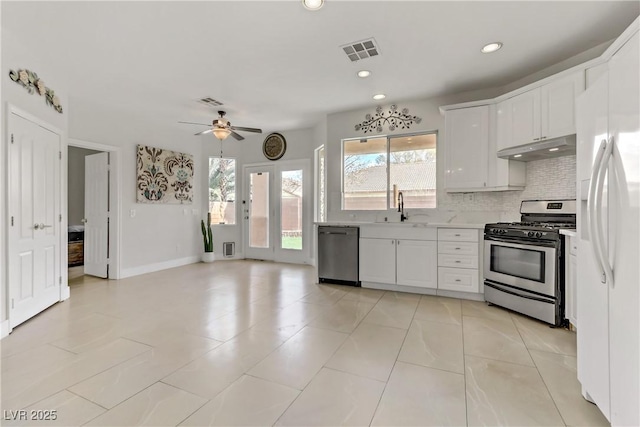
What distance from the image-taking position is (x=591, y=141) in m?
1.64

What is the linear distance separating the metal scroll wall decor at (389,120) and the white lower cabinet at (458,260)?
1.72m

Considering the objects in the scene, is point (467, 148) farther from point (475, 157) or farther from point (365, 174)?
point (365, 174)

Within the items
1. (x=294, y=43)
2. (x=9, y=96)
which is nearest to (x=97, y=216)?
(x=9, y=96)

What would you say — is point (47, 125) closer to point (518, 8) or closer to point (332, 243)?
point (332, 243)

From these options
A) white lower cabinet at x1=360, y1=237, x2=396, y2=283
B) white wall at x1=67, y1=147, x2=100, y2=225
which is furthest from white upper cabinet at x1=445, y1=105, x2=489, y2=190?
white wall at x1=67, y1=147, x2=100, y2=225

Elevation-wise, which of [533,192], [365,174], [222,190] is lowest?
[533,192]

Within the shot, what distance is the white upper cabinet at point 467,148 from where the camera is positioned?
150 inches

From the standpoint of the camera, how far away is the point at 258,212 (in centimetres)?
672

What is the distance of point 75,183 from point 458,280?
8111 mm

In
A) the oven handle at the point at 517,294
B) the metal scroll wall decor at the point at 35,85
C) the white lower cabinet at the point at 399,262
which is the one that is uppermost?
the metal scroll wall decor at the point at 35,85

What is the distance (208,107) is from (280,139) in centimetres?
190

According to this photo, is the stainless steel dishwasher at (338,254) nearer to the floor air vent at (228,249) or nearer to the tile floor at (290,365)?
the tile floor at (290,365)

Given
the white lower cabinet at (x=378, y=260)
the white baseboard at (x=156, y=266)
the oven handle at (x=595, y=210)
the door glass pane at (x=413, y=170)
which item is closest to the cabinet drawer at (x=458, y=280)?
the white lower cabinet at (x=378, y=260)

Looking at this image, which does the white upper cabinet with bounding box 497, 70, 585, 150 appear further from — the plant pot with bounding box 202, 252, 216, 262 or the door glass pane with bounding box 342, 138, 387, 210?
the plant pot with bounding box 202, 252, 216, 262
